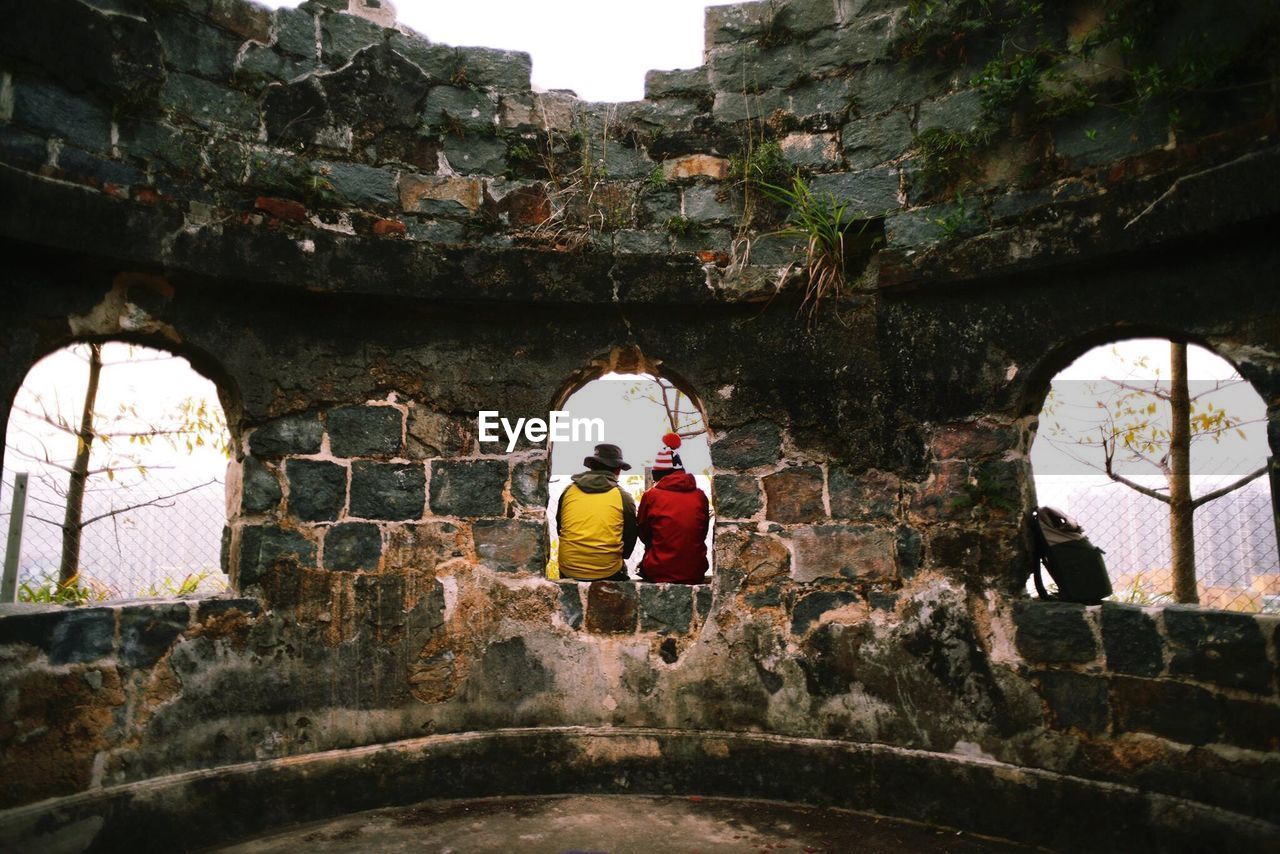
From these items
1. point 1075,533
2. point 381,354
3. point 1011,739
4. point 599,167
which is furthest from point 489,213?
point 1011,739

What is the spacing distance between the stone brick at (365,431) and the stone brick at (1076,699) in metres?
3.30

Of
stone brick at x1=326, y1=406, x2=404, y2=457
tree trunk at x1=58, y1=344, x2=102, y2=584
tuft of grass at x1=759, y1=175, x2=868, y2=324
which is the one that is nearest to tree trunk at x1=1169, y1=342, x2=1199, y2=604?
tuft of grass at x1=759, y1=175, x2=868, y2=324

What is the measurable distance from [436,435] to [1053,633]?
123 inches

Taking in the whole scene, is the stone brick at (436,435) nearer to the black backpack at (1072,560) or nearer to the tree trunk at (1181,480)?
the black backpack at (1072,560)

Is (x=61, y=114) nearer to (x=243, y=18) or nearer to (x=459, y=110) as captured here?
(x=243, y=18)

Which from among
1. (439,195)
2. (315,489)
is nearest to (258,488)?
(315,489)

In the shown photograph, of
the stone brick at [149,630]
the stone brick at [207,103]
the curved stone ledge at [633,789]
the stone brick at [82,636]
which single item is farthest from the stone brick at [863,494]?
the stone brick at [207,103]

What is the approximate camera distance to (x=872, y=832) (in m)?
3.55

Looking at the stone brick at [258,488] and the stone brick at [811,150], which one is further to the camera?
the stone brick at [811,150]

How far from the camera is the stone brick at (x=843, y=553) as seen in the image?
13.1 ft

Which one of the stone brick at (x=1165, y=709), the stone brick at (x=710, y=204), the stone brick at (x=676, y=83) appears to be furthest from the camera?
the stone brick at (x=676, y=83)

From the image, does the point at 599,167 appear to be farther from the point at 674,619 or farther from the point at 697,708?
the point at 697,708

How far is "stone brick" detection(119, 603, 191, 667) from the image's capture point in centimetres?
343

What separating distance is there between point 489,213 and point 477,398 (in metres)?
1.05
